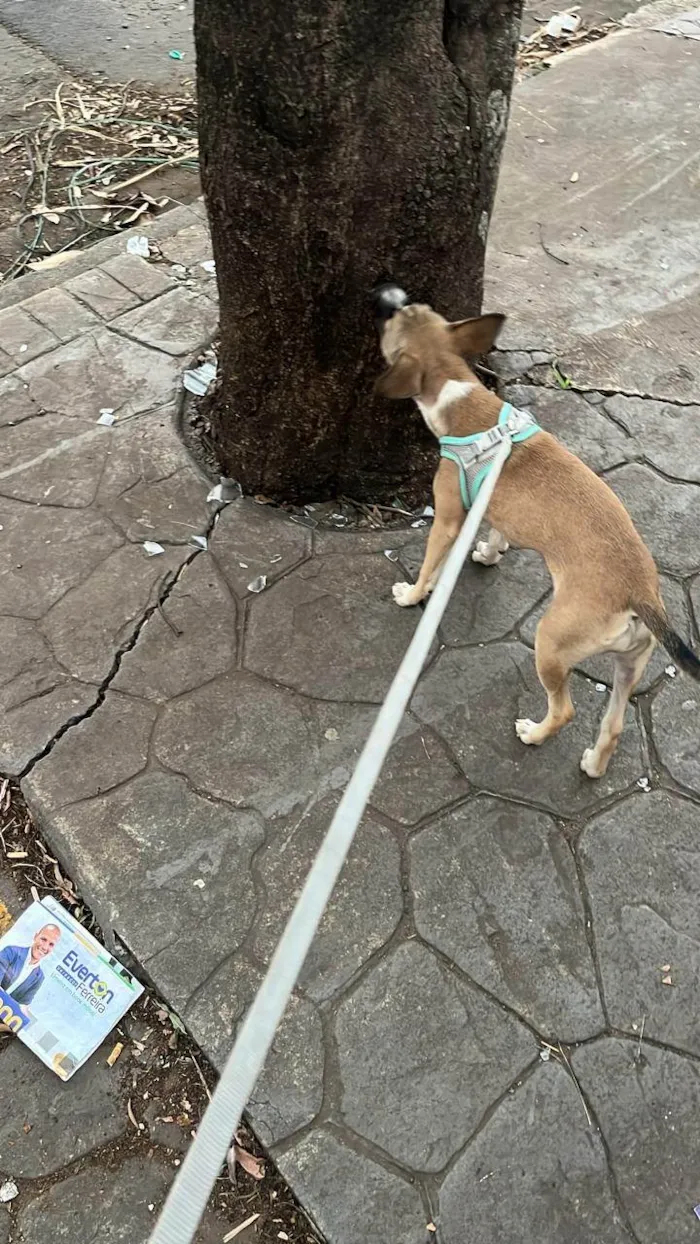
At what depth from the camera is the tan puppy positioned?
8.34 feet

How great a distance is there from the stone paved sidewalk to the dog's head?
99 centimetres

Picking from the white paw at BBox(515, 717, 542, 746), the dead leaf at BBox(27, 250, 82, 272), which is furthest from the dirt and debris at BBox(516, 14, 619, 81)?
the white paw at BBox(515, 717, 542, 746)

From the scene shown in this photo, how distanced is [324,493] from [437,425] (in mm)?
1059

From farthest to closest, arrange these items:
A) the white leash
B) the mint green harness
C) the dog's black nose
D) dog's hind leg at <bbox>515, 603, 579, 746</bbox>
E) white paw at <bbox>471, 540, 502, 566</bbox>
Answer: white paw at <bbox>471, 540, 502, 566</bbox> < the dog's black nose < the mint green harness < dog's hind leg at <bbox>515, 603, 579, 746</bbox> < the white leash

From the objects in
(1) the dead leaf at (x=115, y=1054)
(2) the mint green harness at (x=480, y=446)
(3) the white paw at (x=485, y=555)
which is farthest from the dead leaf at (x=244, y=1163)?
(3) the white paw at (x=485, y=555)

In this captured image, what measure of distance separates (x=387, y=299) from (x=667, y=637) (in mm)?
1637

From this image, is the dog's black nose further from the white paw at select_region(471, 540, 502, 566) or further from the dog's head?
the white paw at select_region(471, 540, 502, 566)

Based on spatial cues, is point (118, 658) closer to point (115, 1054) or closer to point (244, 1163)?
point (115, 1054)

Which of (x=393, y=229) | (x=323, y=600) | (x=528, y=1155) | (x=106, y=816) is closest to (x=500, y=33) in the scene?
(x=393, y=229)

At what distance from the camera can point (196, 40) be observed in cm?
273

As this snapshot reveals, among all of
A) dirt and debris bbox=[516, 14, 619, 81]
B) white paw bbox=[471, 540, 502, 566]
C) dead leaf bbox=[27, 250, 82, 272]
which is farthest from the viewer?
dirt and debris bbox=[516, 14, 619, 81]

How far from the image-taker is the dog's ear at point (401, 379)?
2.86 meters

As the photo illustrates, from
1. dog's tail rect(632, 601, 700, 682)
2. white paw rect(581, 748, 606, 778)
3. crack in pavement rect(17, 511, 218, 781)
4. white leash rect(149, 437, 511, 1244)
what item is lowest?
white paw rect(581, 748, 606, 778)

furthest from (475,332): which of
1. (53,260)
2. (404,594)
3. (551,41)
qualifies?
(551,41)
